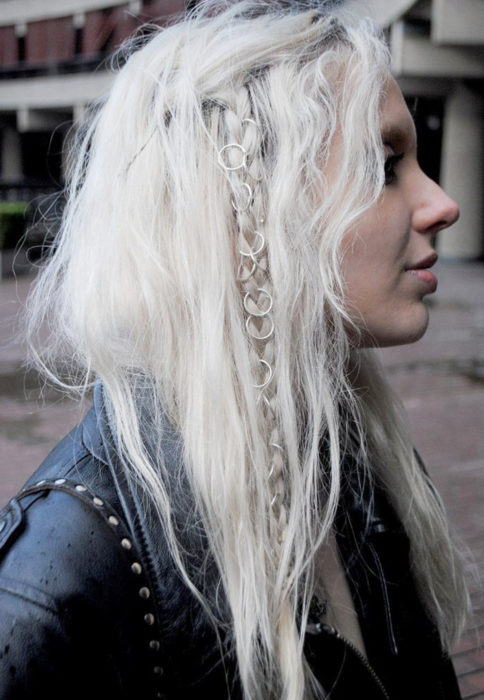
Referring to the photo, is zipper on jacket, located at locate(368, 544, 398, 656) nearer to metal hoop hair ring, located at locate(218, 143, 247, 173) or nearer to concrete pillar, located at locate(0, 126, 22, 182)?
metal hoop hair ring, located at locate(218, 143, 247, 173)

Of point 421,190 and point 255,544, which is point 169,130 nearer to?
point 421,190

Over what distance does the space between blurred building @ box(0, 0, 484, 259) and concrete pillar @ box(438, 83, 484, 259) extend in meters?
0.02

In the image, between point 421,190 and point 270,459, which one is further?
point 421,190

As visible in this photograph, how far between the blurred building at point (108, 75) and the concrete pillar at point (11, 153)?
4cm

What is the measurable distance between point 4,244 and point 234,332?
15357 millimetres

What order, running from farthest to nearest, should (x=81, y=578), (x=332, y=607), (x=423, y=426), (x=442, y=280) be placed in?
(x=442, y=280) → (x=423, y=426) → (x=332, y=607) → (x=81, y=578)

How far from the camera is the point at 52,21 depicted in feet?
94.7

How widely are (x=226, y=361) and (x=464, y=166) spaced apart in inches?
698

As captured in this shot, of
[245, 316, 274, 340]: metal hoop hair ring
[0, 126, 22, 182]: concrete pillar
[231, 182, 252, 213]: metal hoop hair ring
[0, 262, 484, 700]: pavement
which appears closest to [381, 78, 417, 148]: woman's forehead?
[231, 182, 252, 213]: metal hoop hair ring

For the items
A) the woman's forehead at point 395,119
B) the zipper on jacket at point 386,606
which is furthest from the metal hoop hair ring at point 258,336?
the zipper on jacket at point 386,606

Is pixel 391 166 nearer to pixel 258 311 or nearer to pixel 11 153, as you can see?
pixel 258 311

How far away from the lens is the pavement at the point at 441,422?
3650 millimetres

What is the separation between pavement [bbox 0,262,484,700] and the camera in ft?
12.0

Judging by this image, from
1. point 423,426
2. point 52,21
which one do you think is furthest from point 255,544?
point 52,21
